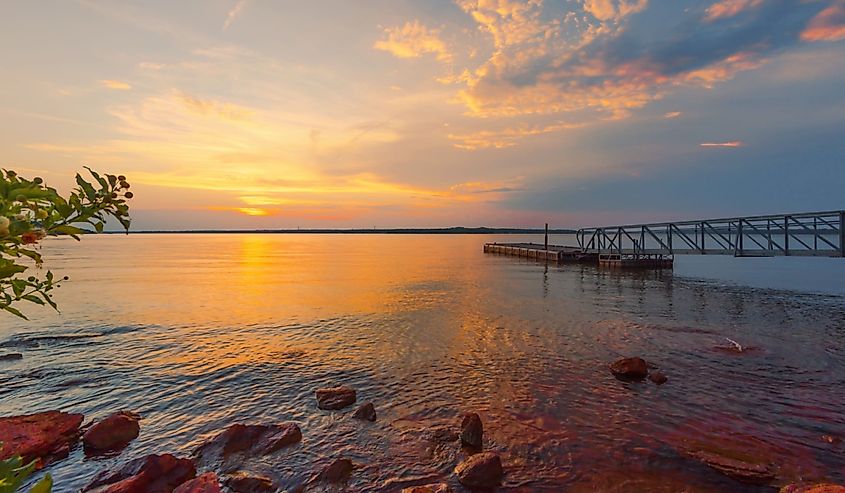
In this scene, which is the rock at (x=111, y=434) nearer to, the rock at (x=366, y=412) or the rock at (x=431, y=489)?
the rock at (x=366, y=412)

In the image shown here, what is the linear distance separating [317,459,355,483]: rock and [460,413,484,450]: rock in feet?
9.02

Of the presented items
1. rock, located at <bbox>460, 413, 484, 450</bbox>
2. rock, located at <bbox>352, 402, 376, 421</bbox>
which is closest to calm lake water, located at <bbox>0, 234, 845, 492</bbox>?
rock, located at <bbox>352, 402, 376, 421</bbox>

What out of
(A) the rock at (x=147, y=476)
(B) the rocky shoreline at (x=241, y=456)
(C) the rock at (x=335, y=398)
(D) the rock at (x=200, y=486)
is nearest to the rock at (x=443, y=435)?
(B) the rocky shoreline at (x=241, y=456)

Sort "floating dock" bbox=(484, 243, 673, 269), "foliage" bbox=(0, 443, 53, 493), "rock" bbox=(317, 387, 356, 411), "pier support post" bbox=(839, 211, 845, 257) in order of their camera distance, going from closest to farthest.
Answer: "foliage" bbox=(0, 443, 53, 493) → "rock" bbox=(317, 387, 356, 411) → "pier support post" bbox=(839, 211, 845, 257) → "floating dock" bbox=(484, 243, 673, 269)

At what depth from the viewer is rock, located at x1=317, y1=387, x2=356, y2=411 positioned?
41.6ft

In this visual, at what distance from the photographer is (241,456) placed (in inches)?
390

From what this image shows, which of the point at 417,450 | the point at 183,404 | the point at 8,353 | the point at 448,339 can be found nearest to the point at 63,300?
the point at 8,353

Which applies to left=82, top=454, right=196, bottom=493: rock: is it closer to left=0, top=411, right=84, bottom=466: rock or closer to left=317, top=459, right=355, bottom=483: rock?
left=0, top=411, right=84, bottom=466: rock

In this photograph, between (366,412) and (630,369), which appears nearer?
(366,412)

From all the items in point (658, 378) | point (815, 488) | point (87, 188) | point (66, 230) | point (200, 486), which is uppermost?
point (87, 188)

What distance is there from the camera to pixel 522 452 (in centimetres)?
1017

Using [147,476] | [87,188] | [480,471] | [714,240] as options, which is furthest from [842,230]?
[87,188]

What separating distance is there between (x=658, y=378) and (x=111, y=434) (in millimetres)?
16022

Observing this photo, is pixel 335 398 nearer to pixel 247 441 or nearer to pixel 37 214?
pixel 247 441
